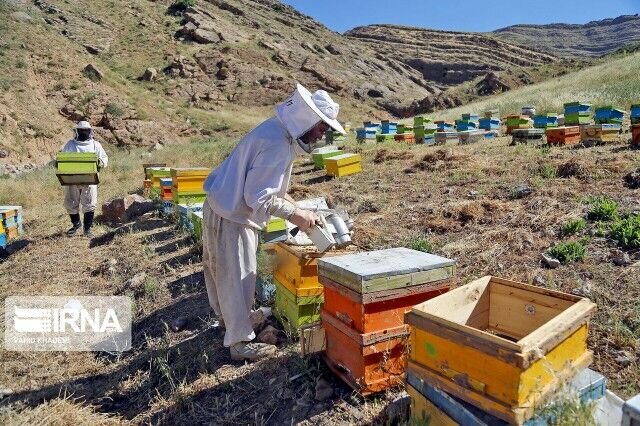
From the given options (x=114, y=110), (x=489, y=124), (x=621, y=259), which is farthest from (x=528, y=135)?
(x=114, y=110)

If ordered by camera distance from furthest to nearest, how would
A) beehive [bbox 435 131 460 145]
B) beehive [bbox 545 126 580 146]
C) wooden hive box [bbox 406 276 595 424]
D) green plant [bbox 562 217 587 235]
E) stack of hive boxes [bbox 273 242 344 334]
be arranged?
1. beehive [bbox 435 131 460 145]
2. beehive [bbox 545 126 580 146]
3. green plant [bbox 562 217 587 235]
4. stack of hive boxes [bbox 273 242 344 334]
5. wooden hive box [bbox 406 276 595 424]

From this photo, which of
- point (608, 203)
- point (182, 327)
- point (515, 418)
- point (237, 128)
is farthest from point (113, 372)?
point (237, 128)

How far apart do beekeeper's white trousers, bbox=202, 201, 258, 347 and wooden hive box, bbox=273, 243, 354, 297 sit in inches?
10.7

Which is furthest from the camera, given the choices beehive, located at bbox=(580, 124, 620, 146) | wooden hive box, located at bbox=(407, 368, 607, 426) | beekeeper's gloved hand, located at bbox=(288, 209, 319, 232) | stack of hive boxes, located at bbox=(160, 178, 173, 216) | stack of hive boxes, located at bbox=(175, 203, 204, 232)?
beehive, located at bbox=(580, 124, 620, 146)

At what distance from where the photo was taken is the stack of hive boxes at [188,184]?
24.3ft

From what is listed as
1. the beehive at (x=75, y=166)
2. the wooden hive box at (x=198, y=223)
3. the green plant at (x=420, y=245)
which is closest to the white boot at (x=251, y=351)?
the green plant at (x=420, y=245)

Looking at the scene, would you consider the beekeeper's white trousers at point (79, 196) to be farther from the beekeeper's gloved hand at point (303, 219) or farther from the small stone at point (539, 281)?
the small stone at point (539, 281)

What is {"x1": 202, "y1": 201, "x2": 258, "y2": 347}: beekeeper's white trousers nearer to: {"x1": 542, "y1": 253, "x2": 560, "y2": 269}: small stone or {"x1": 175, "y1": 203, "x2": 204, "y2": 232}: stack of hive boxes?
{"x1": 542, "y1": 253, "x2": 560, "y2": 269}: small stone

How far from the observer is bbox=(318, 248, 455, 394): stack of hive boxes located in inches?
109

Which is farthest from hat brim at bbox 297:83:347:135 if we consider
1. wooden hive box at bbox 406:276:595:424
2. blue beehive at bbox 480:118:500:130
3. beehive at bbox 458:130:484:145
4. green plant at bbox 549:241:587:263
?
blue beehive at bbox 480:118:500:130

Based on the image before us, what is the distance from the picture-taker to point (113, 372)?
4.09m

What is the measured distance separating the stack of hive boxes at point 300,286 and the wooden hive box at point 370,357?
0.48 metres

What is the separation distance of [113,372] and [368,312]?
8.17ft

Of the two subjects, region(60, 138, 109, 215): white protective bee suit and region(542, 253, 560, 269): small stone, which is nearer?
region(542, 253, 560, 269): small stone
